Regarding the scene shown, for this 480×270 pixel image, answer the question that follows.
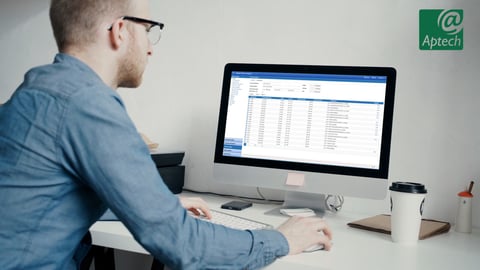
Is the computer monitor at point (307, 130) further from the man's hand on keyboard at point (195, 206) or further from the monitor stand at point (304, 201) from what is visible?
the man's hand on keyboard at point (195, 206)

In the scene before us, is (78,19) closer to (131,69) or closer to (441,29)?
(131,69)

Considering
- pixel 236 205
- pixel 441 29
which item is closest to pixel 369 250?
pixel 236 205

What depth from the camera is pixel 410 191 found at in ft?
4.09

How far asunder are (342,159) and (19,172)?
0.92 meters

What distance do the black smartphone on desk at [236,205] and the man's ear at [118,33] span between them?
73 cm

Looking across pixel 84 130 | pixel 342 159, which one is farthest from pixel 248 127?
pixel 84 130

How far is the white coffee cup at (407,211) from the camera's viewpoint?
125 cm

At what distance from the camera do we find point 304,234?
112cm

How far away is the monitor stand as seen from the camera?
63.6 inches

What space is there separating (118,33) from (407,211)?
81 centimetres

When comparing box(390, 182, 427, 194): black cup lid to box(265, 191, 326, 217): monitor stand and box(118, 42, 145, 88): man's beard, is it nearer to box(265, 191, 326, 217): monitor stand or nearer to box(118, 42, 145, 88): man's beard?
Answer: box(265, 191, 326, 217): monitor stand

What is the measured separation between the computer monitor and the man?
Result: 57 cm

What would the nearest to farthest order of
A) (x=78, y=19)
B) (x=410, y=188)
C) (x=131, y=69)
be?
(x=78, y=19) < (x=131, y=69) < (x=410, y=188)

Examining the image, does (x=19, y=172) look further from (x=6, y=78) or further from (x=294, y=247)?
(x=6, y=78)
